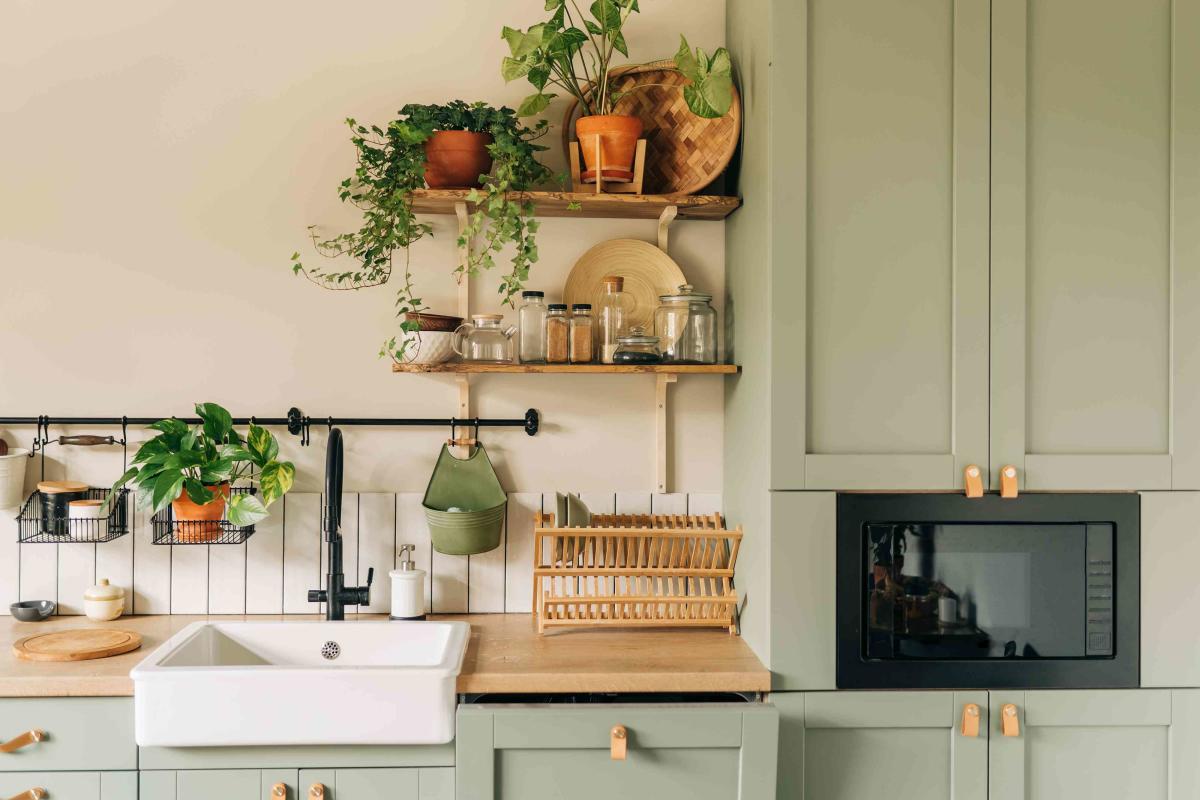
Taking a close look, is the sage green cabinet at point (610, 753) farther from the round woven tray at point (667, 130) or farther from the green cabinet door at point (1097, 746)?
the round woven tray at point (667, 130)

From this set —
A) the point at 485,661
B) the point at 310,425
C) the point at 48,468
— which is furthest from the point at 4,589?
the point at 485,661

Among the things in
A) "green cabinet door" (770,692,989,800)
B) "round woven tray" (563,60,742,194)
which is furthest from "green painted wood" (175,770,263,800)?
"round woven tray" (563,60,742,194)

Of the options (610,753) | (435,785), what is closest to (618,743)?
(610,753)

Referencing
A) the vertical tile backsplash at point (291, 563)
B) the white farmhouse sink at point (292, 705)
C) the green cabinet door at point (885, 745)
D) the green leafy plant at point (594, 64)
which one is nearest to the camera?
the white farmhouse sink at point (292, 705)

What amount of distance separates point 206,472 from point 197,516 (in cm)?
11

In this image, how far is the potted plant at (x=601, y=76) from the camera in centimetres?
210

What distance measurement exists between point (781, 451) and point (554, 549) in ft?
2.01

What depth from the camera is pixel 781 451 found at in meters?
1.90

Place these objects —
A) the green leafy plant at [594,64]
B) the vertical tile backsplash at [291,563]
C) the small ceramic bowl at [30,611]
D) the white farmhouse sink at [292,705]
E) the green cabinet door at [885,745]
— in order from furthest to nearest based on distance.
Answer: the vertical tile backsplash at [291,563] → the small ceramic bowl at [30,611] → the green leafy plant at [594,64] → the green cabinet door at [885,745] → the white farmhouse sink at [292,705]

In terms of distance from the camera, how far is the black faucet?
2193 mm

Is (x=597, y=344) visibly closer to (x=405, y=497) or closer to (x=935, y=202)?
(x=405, y=497)

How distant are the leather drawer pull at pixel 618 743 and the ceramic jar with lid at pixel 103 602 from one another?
49.0 inches

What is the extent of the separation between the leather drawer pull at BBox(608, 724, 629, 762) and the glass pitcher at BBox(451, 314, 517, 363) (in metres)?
0.89

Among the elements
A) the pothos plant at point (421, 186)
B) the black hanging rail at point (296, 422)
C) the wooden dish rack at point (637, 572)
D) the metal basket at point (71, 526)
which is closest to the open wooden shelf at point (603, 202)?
the pothos plant at point (421, 186)
